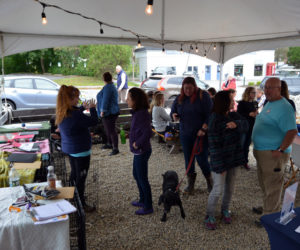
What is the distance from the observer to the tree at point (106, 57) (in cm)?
2283

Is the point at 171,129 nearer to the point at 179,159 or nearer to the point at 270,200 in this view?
the point at 179,159

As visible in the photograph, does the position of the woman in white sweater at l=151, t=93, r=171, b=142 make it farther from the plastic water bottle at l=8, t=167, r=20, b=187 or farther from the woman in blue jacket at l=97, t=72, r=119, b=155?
the plastic water bottle at l=8, t=167, r=20, b=187

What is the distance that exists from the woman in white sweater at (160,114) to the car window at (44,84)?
18.3 ft

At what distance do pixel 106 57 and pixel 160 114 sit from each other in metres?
18.8

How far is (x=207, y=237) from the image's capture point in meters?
2.82

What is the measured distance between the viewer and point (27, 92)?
9281 mm

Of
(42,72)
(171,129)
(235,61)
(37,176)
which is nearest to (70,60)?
(42,72)

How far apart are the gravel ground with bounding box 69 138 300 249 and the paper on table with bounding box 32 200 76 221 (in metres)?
1.00

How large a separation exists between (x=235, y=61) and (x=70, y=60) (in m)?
18.1

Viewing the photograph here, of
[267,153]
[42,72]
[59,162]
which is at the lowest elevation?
[59,162]

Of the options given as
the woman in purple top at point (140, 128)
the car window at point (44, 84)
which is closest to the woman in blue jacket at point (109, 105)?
the woman in purple top at point (140, 128)

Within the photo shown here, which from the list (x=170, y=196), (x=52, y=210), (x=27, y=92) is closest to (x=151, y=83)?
(x=27, y=92)

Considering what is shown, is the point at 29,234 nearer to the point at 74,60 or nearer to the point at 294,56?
the point at 74,60

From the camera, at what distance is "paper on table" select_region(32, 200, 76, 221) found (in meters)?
1.79
